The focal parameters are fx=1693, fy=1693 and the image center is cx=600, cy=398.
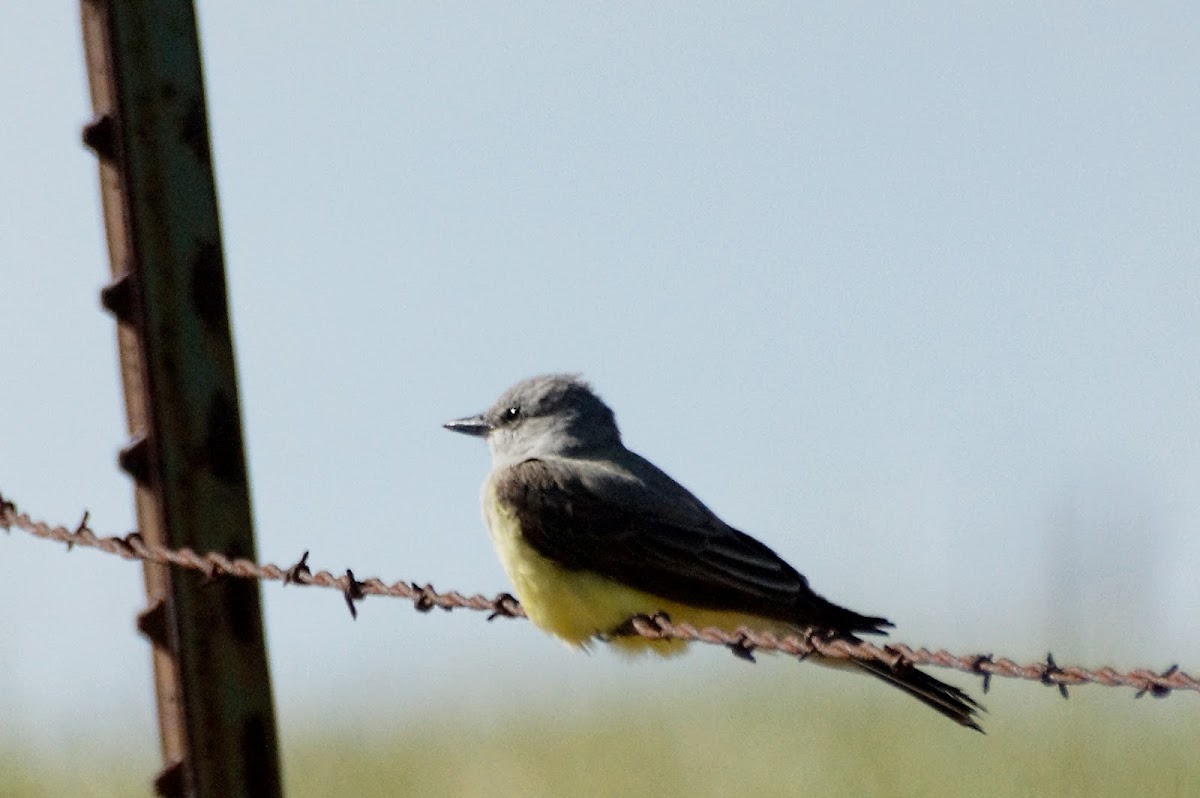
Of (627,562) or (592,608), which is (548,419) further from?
(592,608)

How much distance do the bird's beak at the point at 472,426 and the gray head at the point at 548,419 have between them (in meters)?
0.02

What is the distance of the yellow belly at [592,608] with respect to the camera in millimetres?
5105

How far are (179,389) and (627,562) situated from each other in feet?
5.31

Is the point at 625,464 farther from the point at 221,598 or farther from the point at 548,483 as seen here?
the point at 221,598

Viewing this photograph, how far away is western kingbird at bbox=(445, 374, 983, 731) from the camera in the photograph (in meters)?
5.10

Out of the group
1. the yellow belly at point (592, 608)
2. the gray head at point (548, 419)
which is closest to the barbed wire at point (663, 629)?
the yellow belly at point (592, 608)

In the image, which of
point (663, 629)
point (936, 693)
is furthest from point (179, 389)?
point (936, 693)

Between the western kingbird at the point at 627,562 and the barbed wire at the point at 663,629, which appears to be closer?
the barbed wire at the point at 663,629

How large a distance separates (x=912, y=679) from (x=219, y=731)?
5.79 ft

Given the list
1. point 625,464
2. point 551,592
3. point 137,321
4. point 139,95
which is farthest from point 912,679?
point 139,95

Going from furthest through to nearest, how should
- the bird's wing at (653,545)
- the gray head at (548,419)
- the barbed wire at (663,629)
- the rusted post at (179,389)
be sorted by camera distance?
1. the gray head at (548,419)
2. the bird's wing at (653,545)
3. the rusted post at (179,389)
4. the barbed wire at (663,629)

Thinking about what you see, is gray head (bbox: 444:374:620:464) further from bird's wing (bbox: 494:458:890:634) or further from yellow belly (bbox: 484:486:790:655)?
yellow belly (bbox: 484:486:790:655)

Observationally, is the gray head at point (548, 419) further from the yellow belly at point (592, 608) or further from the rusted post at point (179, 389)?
the rusted post at point (179, 389)

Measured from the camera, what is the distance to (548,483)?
5500mm
